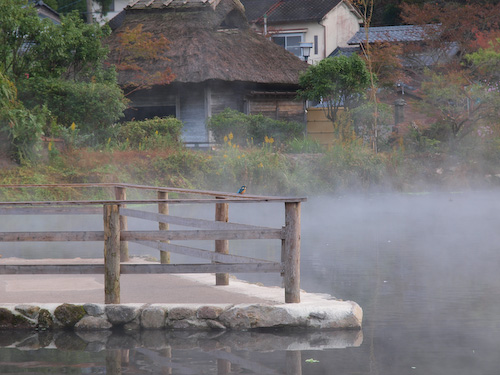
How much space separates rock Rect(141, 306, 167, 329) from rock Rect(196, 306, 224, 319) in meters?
0.35

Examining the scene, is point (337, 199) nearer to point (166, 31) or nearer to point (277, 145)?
point (277, 145)

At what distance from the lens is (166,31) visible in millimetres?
32188

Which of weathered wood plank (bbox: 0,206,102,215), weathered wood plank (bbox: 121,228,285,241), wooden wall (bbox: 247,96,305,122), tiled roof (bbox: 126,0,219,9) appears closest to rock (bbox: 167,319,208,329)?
weathered wood plank (bbox: 121,228,285,241)

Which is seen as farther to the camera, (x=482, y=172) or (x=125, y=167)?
(x=482, y=172)

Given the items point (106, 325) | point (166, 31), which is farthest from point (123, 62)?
point (106, 325)

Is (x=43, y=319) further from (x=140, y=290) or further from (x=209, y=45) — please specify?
(x=209, y=45)

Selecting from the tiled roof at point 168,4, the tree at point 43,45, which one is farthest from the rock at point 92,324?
the tiled roof at point 168,4

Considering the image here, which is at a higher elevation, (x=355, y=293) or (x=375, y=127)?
(x=375, y=127)

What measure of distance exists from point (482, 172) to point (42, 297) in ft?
69.1

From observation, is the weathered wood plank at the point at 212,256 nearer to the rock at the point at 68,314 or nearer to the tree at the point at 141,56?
the rock at the point at 68,314

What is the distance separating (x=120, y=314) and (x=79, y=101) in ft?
53.0

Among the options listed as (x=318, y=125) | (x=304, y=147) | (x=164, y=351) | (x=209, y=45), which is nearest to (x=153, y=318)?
(x=164, y=351)

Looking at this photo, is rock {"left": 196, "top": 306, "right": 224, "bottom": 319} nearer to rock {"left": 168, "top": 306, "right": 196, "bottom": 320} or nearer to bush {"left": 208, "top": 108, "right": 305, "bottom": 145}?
rock {"left": 168, "top": 306, "right": 196, "bottom": 320}

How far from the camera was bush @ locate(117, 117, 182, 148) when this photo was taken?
79.8 feet
